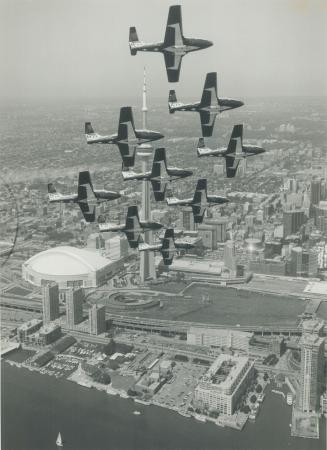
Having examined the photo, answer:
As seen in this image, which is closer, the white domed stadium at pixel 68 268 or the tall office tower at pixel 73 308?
the tall office tower at pixel 73 308

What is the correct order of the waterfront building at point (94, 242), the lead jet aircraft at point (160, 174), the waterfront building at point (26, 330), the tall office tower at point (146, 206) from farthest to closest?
1. the waterfront building at point (94, 242)
2. the waterfront building at point (26, 330)
3. the tall office tower at point (146, 206)
4. the lead jet aircraft at point (160, 174)

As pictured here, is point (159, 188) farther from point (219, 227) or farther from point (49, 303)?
point (219, 227)

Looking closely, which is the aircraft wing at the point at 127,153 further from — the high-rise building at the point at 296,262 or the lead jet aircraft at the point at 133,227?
the high-rise building at the point at 296,262

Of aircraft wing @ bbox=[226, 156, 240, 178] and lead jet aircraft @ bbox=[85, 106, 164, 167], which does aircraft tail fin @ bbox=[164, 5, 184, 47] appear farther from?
aircraft wing @ bbox=[226, 156, 240, 178]

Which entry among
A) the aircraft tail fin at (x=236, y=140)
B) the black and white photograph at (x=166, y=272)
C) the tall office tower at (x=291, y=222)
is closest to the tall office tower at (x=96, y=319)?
the black and white photograph at (x=166, y=272)

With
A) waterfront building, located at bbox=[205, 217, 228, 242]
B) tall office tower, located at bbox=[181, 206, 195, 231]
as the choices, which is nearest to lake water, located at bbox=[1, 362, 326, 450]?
tall office tower, located at bbox=[181, 206, 195, 231]

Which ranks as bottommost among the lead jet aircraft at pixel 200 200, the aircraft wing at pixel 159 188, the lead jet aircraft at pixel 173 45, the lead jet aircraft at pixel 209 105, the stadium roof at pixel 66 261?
the stadium roof at pixel 66 261

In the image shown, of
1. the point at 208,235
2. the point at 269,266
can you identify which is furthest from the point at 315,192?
the point at 208,235

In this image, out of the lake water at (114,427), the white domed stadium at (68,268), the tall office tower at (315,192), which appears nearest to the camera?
the lake water at (114,427)
